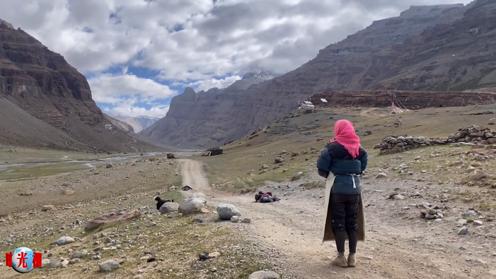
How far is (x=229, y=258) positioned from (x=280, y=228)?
13.2 feet

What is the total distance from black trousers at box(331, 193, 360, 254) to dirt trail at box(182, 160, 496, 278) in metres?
0.53

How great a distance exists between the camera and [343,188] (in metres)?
9.47

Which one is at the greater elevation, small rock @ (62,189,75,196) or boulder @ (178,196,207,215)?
boulder @ (178,196,207,215)

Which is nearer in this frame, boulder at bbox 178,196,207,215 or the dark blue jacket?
the dark blue jacket

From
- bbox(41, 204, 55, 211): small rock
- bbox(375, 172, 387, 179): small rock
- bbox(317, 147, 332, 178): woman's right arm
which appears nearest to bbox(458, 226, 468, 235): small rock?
bbox(317, 147, 332, 178): woman's right arm

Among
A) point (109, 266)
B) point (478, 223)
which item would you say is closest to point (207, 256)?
point (109, 266)

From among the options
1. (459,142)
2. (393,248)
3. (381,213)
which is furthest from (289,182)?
(393,248)

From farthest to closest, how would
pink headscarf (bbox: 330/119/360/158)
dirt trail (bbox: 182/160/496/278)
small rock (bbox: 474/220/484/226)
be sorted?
small rock (bbox: 474/220/484/226) < pink headscarf (bbox: 330/119/360/158) < dirt trail (bbox: 182/160/496/278)

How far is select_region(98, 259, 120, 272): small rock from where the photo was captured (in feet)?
36.9

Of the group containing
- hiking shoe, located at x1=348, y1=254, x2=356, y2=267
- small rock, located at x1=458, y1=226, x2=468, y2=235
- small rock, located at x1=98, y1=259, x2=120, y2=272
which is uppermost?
hiking shoe, located at x1=348, y1=254, x2=356, y2=267

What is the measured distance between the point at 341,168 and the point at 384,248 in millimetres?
3178

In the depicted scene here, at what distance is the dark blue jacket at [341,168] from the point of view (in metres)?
9.51

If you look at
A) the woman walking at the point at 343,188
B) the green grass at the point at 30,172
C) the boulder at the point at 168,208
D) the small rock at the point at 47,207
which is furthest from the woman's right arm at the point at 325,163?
the green grass at the point at 30,172

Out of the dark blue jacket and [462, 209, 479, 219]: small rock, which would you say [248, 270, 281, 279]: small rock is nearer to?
the dark blue jacket
